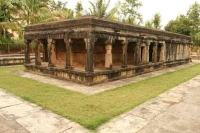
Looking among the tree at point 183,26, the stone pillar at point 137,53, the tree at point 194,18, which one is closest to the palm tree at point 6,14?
the stone pillar at point 137,53

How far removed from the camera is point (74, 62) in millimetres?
11766

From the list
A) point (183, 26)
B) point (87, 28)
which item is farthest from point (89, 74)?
point (183, 26)

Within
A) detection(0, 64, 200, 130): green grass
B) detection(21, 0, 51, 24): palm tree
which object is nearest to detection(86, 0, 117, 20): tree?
detection(21, 0, 51, 24): palm tree

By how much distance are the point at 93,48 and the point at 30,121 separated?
472cm

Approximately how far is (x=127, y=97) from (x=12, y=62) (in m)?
12.1

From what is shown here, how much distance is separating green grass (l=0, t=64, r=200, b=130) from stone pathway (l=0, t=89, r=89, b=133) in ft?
0.80

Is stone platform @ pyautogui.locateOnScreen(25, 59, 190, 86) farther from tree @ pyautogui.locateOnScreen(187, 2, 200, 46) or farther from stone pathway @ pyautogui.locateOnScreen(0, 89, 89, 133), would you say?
tree @ pyautogui.locateOnScreen(187, 2, 200, 46)

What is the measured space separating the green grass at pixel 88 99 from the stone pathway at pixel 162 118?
31cm

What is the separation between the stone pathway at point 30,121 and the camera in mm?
4133

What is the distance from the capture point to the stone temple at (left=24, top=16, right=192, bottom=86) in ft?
27.8

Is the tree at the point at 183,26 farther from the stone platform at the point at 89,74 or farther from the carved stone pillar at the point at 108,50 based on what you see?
the carved stone pillar at the point at 108,50

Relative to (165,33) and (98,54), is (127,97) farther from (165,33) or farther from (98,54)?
(165,33)

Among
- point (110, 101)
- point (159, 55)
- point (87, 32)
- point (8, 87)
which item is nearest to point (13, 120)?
point (110, 101)

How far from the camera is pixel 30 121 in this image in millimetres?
4562
